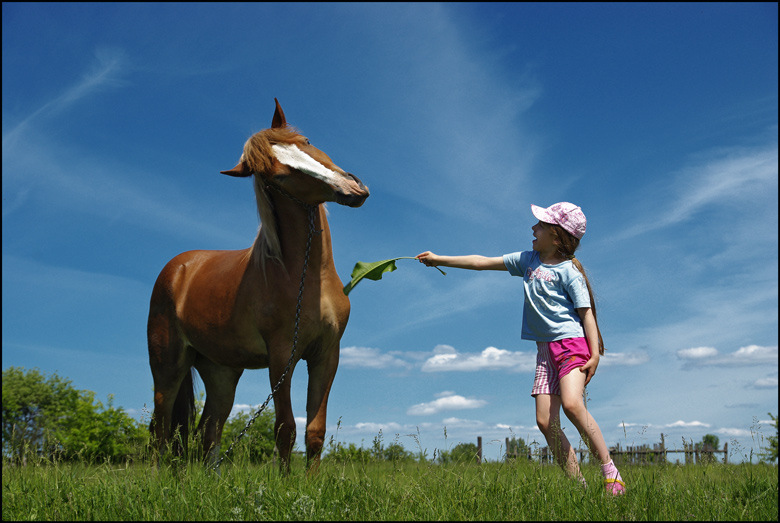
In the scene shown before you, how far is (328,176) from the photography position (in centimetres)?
461

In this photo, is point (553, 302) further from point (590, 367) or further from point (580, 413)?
point (580, 413)

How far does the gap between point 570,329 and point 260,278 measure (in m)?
2.54

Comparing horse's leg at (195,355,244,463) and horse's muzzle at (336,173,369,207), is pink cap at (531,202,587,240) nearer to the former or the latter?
horse's muzzle at (336,173,369,207)

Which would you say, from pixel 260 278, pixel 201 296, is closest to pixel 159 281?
pixel 201 296

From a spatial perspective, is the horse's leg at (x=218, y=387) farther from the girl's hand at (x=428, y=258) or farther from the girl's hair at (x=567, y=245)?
the girl's hair at (x=567, y=245)

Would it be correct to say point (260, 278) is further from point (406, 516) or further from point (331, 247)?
point (406, 516)

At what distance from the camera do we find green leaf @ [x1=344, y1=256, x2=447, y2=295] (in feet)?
16.8

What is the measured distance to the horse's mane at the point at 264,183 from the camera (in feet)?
15.6

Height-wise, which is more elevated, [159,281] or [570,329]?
[159,281]

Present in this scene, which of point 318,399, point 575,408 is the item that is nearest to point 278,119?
point 318,399

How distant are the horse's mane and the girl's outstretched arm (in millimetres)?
1263

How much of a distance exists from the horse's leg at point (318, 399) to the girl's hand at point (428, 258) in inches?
40.1

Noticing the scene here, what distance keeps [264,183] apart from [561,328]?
2593 millimetres

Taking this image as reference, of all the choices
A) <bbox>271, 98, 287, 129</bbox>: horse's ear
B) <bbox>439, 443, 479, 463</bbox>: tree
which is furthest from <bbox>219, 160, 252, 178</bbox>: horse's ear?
<bbox>439, 443, 479, 463</bbox>: tree
